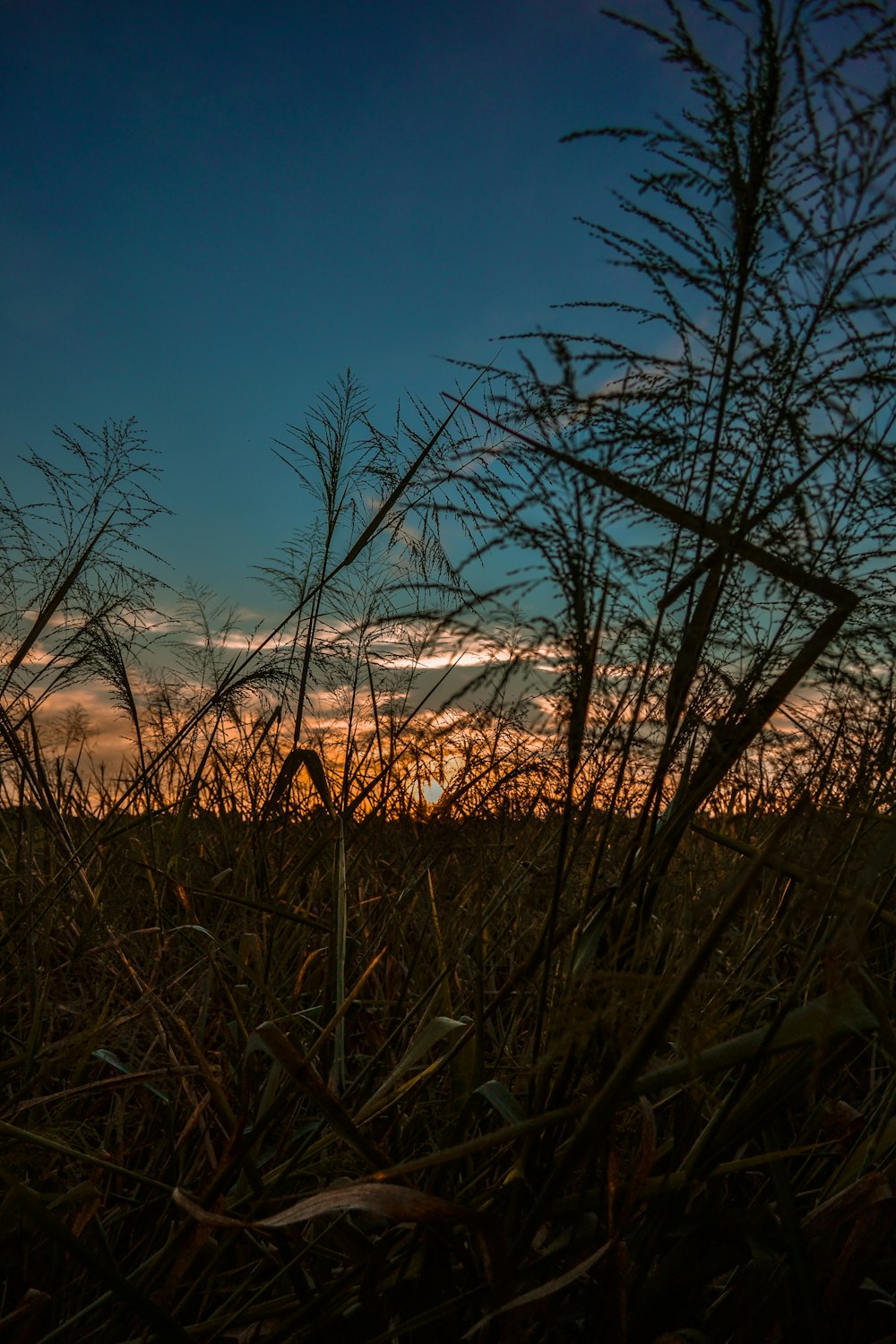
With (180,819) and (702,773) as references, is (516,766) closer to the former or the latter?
(702,773)

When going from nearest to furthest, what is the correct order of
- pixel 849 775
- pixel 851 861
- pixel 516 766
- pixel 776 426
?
pixel 776 426 → pixel 851 861 → pixel 849 775 → pixel 516 766

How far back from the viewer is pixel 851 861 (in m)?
1.30

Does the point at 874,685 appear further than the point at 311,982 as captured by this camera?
No

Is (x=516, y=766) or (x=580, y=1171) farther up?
(x=516, y=766)

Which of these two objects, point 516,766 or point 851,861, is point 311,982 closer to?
point 516,766

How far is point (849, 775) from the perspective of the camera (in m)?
1.51

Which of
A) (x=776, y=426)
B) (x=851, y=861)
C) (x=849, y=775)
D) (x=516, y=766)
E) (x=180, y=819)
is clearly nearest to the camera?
(x=776, y=426)

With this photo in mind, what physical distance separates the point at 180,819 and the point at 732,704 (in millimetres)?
1924

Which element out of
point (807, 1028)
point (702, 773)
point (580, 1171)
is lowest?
point (580, 1171)

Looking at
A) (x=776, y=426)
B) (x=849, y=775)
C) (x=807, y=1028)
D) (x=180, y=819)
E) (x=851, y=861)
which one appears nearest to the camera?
(x=807, y=1028)

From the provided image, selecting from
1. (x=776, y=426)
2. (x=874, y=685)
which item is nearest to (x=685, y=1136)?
(x=874, y=685)

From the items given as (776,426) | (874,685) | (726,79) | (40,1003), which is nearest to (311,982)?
(40,1003)

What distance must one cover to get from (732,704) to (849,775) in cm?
51

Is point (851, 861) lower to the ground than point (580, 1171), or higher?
higher
